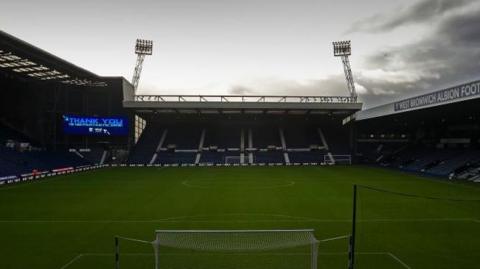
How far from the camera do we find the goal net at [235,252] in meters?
12.1

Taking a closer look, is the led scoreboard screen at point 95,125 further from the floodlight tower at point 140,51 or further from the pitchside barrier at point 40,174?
the floodlight tower at point 140,51

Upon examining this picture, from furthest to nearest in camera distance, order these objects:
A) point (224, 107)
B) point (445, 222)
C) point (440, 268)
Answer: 1. point (224, 107)
2. point (445, 222)
3. point (440, 268)

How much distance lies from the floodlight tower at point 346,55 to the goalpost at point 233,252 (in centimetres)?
6074

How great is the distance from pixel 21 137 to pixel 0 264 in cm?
4864

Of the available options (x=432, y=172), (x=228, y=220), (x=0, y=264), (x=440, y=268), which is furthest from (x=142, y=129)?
(x=440, y=268)

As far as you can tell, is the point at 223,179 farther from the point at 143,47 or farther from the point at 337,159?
the point at 143,47

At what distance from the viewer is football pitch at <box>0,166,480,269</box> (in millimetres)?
12820

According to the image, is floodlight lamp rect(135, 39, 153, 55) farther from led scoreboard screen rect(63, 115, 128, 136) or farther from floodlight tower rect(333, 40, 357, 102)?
floodlight tower rect(333, 40, 357, 102)

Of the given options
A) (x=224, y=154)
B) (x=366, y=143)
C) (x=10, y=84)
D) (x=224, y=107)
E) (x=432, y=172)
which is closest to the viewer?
(x=432, y=172)

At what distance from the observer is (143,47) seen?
69500 mm

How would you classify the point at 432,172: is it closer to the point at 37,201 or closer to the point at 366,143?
the point at 366,143

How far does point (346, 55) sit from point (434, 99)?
117ft

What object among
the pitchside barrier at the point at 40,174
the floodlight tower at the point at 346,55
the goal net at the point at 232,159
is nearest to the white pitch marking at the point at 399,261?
the pitchside barrier at the point at 40,174

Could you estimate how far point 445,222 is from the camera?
735 inches
